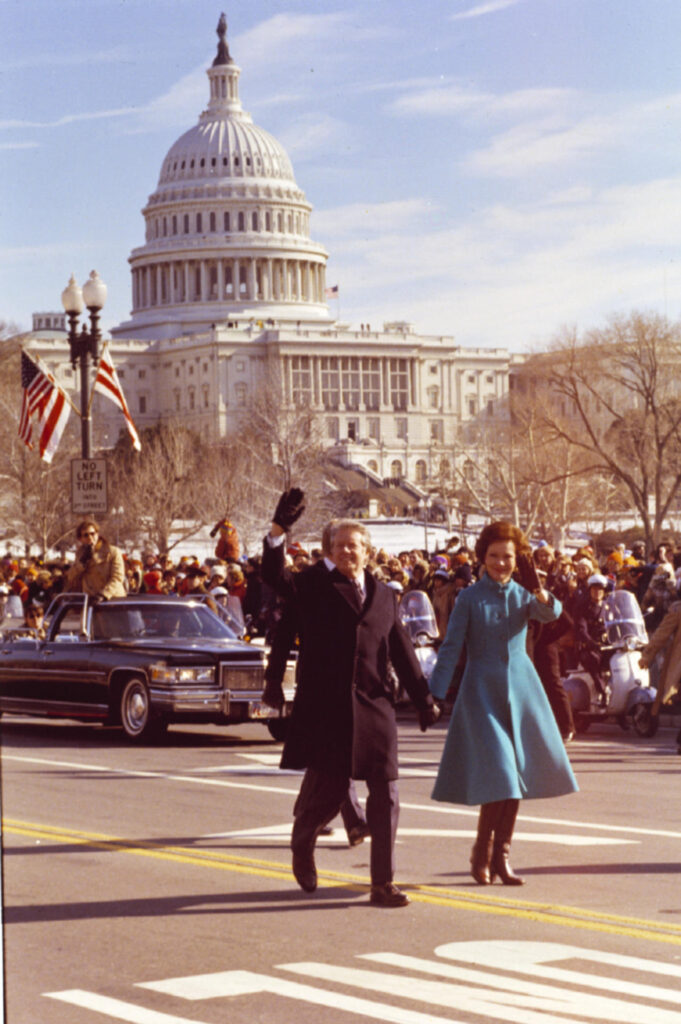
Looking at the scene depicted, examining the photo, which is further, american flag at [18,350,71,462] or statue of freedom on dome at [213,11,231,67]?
american flag at [18,350,71,462]

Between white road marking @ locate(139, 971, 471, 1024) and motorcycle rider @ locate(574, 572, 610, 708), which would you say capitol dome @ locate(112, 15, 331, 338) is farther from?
white road marking @ locate(139, 971, 471, 1024)

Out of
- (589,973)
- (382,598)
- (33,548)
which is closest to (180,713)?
(382,598)

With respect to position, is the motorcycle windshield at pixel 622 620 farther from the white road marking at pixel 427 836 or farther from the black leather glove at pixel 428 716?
the black leather glove at pixel 428 716

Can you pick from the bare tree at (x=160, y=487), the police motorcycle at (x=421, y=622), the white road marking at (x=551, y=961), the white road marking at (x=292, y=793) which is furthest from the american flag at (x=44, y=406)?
Result: the bare tree at (x=160, y=487)

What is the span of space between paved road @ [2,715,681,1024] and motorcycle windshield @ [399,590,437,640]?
5.02 meters

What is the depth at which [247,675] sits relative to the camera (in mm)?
16969

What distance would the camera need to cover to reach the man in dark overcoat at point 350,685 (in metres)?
7.95

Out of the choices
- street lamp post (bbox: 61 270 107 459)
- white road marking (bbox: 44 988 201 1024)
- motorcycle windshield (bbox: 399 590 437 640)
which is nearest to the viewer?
white road marking (bbox: 44 988 201 1024)

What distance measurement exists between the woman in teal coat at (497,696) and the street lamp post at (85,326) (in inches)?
526

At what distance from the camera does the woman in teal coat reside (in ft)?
27.1

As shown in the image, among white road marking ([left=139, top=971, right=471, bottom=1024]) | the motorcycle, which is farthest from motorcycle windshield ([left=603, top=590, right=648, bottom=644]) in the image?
white road marking ([left=139, top=971, right=471, bottom=1024])

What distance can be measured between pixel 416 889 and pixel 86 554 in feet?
29.7

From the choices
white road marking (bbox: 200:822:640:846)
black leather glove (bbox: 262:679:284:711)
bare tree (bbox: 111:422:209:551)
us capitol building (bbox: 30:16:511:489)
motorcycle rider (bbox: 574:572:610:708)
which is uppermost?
us capitol building (bbox: 30:16:511:489)

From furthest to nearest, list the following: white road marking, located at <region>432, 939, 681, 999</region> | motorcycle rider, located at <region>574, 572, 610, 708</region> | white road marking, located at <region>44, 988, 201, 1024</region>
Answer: motorcycle rider, located at <region>574, 572, 610, 708</region>
white road marking, located at <region>432, 939, 681, 999</region>
white road marking, located at <region>44, 988, 201, 1024</region>
